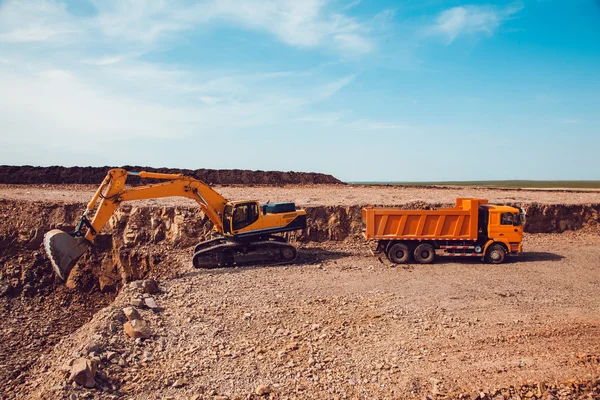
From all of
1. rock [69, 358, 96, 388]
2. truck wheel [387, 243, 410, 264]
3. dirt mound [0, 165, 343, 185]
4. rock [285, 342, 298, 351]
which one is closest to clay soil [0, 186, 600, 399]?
rock [285, 342, 298, 351]

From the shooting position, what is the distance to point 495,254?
548 inches

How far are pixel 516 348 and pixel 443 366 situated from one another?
1.65 m

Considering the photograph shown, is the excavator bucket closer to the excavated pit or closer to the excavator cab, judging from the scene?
the excavated pit

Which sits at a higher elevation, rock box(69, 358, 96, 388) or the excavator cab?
the excavator cab

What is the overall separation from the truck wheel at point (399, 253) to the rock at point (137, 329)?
8.18 meters

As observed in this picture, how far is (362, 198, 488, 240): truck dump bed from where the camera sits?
1384 cm

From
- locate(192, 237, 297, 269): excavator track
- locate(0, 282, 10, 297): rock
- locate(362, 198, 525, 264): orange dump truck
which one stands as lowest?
locate(0, 282, 10, 297): rock

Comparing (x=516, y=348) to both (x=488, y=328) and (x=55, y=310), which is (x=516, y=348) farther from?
(x=55, y=310)

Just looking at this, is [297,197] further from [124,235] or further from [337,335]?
[337,335]

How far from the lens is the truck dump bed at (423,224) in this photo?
1384 centimetres

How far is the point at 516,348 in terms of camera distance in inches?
316

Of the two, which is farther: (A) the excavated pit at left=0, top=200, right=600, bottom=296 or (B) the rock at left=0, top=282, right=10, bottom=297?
(A) the excavated pit at left=0, top=200, right=600, bottom=296

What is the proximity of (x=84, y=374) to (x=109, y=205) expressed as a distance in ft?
20.8

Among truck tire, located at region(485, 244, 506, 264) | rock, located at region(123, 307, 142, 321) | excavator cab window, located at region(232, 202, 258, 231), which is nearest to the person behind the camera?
rock, located at region(123, 307, 142, 321)
